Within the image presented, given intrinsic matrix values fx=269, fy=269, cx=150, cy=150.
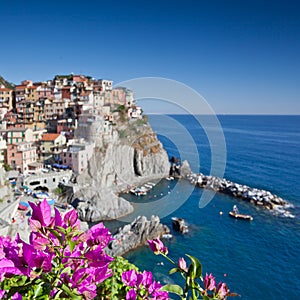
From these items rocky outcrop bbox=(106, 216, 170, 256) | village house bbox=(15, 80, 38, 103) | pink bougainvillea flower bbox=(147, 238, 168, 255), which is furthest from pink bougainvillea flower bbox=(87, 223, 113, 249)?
village house bbox=(15, 80, 38, 103)

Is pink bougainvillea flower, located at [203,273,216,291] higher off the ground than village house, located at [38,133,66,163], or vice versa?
pink bougainvillea flower, located at [203,273,216,291]

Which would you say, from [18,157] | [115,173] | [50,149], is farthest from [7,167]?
[115,173]

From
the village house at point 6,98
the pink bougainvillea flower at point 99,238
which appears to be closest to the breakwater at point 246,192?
the pink bougainvillea flower at point 99,238

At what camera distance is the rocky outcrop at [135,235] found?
12820 millimetres

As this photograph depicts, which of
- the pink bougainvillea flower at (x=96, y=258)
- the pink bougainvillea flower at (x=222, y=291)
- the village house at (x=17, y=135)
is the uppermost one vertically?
the pink bougainvillea flower at (x=96, y=258)

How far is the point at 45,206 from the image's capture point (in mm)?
746

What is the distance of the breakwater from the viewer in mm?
19578

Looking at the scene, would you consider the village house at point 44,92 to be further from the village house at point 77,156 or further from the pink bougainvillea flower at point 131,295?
the pink bougainvillea flower at point 131,295

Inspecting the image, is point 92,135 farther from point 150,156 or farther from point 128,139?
point 150,156

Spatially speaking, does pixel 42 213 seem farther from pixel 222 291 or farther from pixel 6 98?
pixel 6 98

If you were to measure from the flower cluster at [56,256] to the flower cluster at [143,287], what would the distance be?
361 mm

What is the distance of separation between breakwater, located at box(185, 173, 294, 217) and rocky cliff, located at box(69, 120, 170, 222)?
189 inches

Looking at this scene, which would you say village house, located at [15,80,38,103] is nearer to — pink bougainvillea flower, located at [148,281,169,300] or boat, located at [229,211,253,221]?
boat, located at [229,211,253,221]

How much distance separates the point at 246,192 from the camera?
72.0ft
